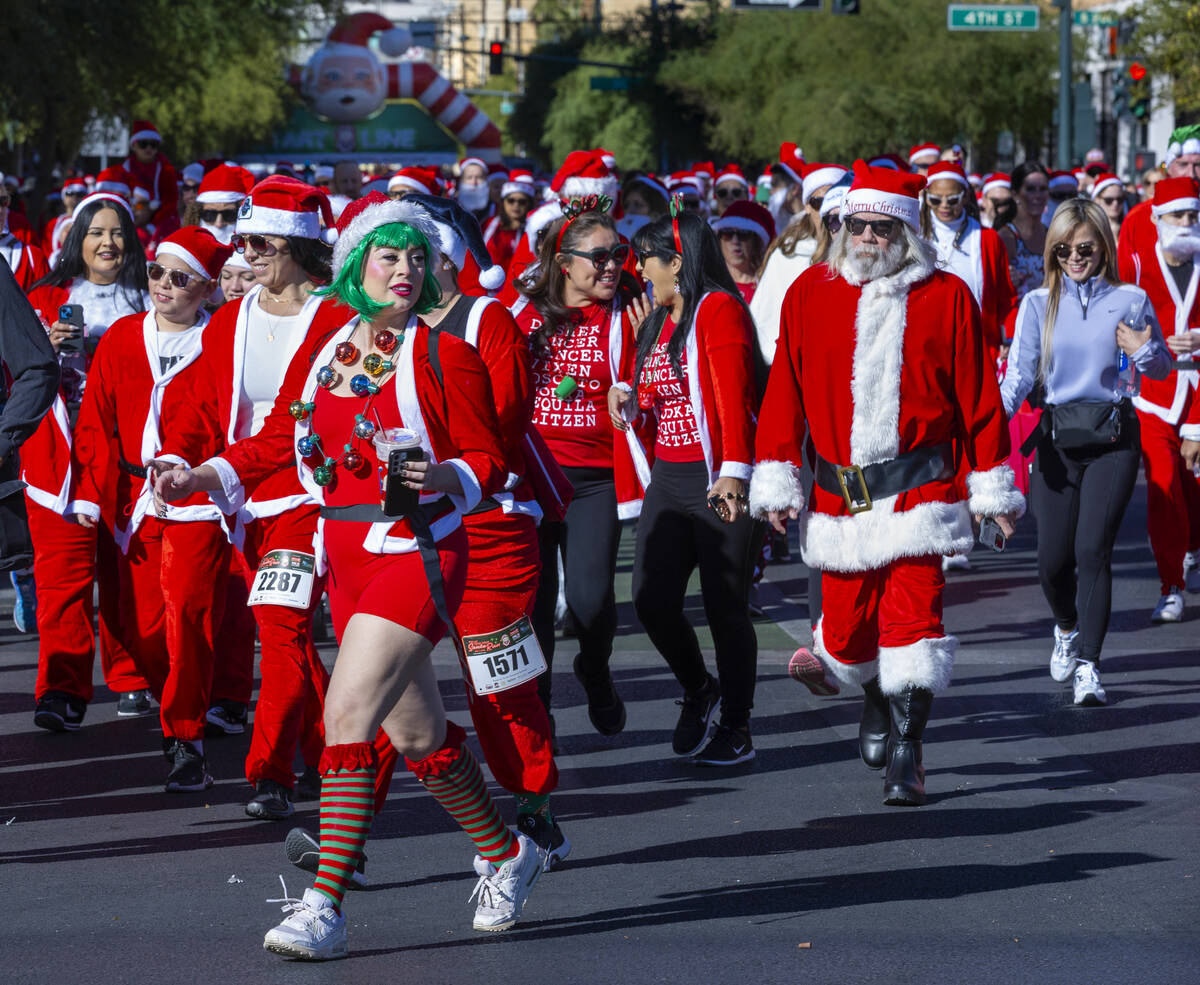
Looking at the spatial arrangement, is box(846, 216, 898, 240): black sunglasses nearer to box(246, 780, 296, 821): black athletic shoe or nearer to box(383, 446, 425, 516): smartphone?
box(383, 446, 425, 516): smartphone

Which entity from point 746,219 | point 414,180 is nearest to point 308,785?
point 414,180

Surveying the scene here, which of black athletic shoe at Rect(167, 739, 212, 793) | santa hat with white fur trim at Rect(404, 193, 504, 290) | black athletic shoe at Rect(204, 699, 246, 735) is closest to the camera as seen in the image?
santa hat with white fur trim at Rect(404, 193, 504, 290)

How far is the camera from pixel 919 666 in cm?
671

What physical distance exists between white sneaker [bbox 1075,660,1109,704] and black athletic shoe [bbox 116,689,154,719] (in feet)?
12.6

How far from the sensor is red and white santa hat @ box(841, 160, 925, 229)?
22.5ft

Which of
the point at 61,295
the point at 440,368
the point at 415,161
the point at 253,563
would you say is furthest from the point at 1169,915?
the point at 415,161

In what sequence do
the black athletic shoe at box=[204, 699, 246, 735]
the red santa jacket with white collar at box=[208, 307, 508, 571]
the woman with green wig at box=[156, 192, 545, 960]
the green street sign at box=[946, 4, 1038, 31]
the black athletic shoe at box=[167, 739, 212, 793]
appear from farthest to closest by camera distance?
1. the green street sign at box=[946, 4, 1038, 31]
2. the black athletic shoe at box=[204, 699, 246, 735]
3. the black athletic shoe at box=[167, 739, 212, 793]
4. the red santa jacket with white collar at box=[208, 307, 508, 571]
5. the woman with green wig at box=[156, 192, 545, 960]

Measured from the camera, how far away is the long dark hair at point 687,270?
729 centimetres

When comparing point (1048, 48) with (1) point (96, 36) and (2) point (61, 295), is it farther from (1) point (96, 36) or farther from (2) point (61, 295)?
(2) point (61, 295)

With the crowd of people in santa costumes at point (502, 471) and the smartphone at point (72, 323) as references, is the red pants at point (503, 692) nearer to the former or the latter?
the crowd of people in santa costumes at point (502, 471)

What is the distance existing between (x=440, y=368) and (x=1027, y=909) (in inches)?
84.6

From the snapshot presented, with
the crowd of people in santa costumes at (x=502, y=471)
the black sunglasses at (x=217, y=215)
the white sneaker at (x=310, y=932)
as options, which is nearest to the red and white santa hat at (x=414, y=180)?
the crowd of people in santa costumes at (x=502, y=471)

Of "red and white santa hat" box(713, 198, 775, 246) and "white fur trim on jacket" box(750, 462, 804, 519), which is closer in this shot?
"white fur trim on jacket" box(750, 462, 804, 519)

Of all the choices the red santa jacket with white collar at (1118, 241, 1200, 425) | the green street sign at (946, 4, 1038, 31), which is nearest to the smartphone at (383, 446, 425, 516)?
the red santa jacket with white collar at (1118, 241, 1200, 425)
